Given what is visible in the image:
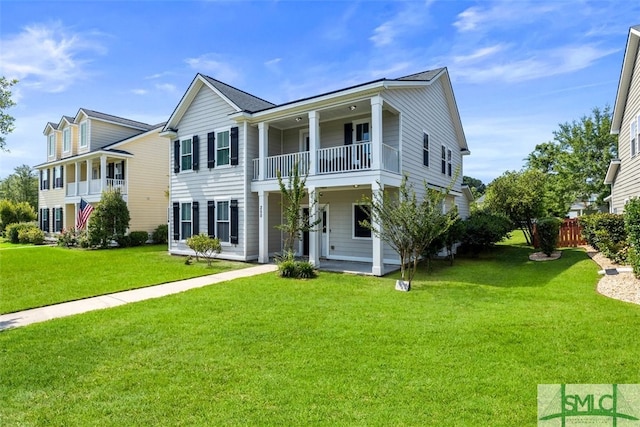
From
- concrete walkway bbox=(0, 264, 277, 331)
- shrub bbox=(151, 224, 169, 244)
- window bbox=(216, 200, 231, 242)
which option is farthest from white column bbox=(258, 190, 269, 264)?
shrub bbox=(151, 224, 169, 244)

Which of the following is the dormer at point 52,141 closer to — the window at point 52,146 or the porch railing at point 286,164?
the window at point 52,146

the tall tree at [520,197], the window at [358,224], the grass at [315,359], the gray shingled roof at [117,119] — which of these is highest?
the gray shingled roof at [117,119]

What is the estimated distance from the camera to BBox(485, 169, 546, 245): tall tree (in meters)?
15.5

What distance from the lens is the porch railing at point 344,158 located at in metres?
12.1

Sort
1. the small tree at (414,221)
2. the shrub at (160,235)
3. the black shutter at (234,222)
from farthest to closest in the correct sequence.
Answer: the shrub at (160,235) → the black shutter at (234,222) → the small tree at (414,221)

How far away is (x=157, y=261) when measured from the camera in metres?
14.7

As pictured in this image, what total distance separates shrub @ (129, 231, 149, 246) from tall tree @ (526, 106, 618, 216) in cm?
3054

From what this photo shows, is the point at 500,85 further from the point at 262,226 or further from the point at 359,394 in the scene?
the point at 359,394

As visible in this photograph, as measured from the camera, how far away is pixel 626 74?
13.7 metres

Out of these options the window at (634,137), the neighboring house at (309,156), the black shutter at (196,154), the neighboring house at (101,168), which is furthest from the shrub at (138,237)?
the window at (634,137)

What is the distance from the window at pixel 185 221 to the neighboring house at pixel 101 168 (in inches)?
297

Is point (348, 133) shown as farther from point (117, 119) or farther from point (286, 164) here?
point (117, 119)

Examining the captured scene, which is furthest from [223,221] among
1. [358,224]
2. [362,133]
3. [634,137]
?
[634,137]

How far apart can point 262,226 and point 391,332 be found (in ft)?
30.4
